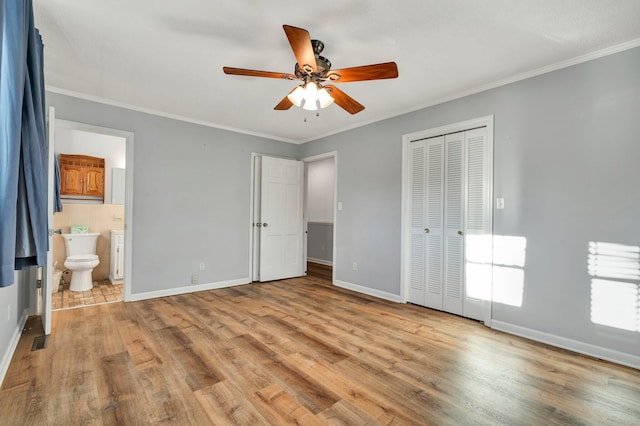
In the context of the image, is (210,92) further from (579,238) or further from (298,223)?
(579,238)

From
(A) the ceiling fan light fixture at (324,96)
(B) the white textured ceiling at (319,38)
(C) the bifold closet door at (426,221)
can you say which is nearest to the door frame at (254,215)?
(B) the white textured ceiling at (319,38)

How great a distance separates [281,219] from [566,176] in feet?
12.5

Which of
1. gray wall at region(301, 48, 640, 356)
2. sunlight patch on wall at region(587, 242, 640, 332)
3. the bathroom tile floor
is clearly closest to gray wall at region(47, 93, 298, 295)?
the bathroom tile floor

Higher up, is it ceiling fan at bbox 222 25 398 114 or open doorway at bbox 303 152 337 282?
ceiling fan at bbox 222 25 398 114

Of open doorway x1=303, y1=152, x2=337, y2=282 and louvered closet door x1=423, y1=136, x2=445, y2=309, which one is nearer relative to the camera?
louvered closet door x1=423, y1=136, x2=445, y2=309

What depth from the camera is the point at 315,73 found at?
227 cm

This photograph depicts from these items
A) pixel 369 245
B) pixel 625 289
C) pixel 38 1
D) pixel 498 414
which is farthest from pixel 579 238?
pixel 38 1

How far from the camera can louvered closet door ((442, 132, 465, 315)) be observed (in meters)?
3.35

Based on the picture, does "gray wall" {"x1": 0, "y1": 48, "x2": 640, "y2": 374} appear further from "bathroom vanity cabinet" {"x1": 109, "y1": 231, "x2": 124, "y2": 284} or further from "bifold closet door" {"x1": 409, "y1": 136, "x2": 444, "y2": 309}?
"bathroom vanity cabinet" {"x1": 109, "y1": 231, "x2": 124, "y2": 284}

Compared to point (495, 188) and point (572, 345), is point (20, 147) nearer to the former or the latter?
point (495, 188)

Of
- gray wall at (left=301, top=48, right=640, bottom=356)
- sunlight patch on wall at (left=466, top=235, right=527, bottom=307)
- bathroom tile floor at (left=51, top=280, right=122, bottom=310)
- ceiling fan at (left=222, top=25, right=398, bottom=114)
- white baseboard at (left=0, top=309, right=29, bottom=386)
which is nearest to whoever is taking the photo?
ceiling fan at (left=222, top=25, right=398, bottom=114)

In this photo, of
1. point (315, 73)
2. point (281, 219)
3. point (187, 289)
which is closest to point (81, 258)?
point (187, 289)

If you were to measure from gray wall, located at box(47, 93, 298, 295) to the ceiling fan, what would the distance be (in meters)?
2.31

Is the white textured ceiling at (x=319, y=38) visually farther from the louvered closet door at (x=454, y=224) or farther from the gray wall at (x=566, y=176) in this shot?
the louvered closet door at (x=454, y=224)
